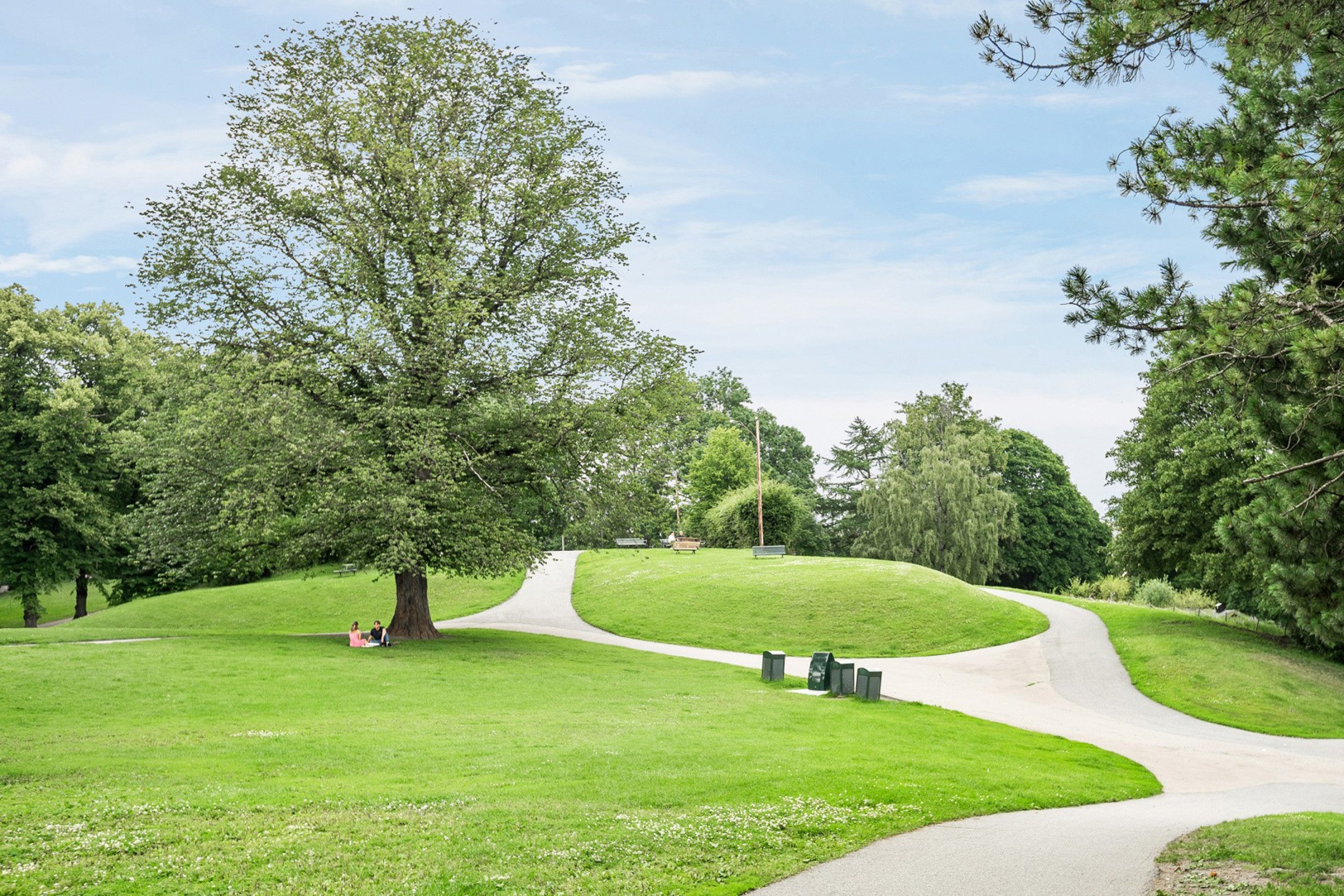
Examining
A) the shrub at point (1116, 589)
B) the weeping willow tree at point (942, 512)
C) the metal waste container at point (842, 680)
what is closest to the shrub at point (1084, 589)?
the shrub at point (1116, 589)

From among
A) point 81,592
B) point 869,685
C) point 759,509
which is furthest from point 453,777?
point 81,592

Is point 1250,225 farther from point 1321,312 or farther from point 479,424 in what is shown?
point 479,424

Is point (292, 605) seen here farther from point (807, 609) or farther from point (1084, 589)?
point (1084, 589)

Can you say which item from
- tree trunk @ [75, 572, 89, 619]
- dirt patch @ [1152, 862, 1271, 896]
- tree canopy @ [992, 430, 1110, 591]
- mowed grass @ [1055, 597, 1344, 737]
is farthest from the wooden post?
dirt patch @ [1152, 862, 1271, 896]

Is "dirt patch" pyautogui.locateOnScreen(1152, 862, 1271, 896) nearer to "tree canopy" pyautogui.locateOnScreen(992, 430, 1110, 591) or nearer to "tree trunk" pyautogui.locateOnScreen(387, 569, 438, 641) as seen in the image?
"tree trunk" pyautogui.locateOnScreen(387, 569, 438, 641)

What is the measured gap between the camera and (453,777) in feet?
39.9

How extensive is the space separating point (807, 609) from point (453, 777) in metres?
28.5

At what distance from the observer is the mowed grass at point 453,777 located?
8.37m

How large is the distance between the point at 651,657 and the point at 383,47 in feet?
67.6

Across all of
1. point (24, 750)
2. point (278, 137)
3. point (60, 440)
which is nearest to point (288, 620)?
point (60, 440)

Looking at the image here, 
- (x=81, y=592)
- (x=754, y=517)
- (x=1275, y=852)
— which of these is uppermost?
(x=754, y=517)

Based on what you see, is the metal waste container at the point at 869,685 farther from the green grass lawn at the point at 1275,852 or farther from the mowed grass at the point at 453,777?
the green grass lawn at the point at 1275,852

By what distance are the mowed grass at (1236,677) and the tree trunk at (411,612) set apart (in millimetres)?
21814

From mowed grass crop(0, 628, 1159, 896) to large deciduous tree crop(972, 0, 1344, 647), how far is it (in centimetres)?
516
